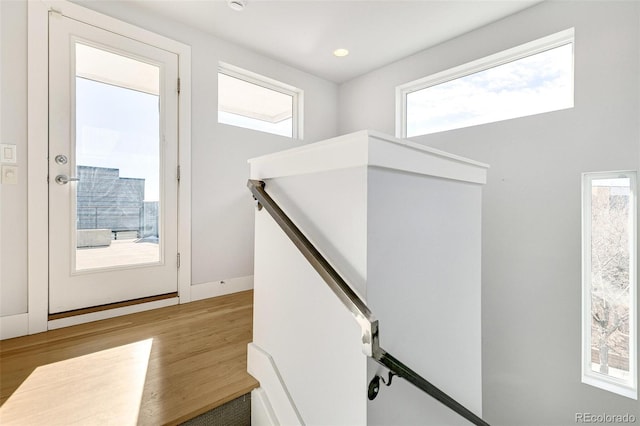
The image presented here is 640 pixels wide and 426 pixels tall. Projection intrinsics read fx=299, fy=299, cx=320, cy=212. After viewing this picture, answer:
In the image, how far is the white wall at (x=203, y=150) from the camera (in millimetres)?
1903

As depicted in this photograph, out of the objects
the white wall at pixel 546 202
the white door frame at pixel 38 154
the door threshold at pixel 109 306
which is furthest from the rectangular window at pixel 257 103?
the white wall at pixel 546 202

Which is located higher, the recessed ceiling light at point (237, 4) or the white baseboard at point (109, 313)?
the recessed ceiling light at point (237, 4)

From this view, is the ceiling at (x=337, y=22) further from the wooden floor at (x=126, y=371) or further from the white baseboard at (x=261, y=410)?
the white baseboard at (x=261, y=410)

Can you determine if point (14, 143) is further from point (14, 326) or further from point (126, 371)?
point (126, 371)

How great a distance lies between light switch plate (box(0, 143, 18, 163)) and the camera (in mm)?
1877

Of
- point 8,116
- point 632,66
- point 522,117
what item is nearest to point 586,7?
point 632,66

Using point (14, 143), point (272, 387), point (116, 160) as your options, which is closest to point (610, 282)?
point (272, 387)

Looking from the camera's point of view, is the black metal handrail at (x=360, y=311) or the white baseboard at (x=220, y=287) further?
the white baseboard at (x=220, y=287)

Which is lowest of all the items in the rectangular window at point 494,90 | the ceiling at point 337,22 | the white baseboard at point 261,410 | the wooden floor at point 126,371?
the white baseboard at point 261,410

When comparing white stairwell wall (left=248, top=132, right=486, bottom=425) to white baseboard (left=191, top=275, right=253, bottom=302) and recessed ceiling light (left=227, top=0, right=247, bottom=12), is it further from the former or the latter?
recessed ceiling light (left=227, top=0, right=247, bottom=12)

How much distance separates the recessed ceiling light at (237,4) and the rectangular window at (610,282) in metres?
2.86

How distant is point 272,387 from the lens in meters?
1.30

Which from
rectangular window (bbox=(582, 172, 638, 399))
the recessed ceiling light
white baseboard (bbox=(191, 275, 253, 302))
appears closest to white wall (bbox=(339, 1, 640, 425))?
rectangular window (bbox=(582, 172, 638, 399))

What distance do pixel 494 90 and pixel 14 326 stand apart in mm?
4031
